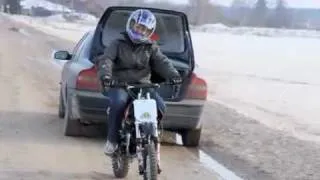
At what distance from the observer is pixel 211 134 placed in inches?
449

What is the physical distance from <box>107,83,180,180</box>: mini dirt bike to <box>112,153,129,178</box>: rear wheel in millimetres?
230

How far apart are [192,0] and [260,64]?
3183 inches

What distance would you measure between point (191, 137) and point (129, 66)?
292 cm

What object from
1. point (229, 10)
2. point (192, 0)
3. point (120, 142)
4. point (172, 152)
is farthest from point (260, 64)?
point (229, 10)

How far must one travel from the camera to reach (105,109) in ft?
31.0

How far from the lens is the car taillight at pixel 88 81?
372 inches

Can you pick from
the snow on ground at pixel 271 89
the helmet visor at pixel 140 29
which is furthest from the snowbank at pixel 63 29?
the helmet visor at pixel 140 29

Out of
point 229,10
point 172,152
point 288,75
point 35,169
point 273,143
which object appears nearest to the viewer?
point 35,169

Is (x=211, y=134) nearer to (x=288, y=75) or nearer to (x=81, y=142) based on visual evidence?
(x=81, y=142)

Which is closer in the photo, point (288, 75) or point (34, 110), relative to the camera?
point (34, 110)

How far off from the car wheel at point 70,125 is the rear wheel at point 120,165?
2130mm

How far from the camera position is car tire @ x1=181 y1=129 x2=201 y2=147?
1014cm

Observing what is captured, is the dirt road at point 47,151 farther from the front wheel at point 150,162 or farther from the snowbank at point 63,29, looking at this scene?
the snowbank at point 63,29

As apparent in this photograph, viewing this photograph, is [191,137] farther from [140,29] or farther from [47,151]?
[140,29]
